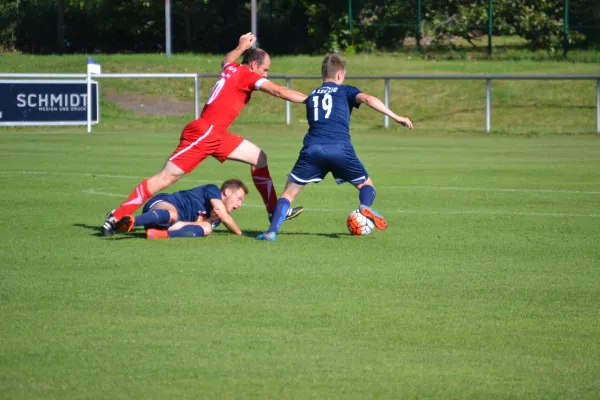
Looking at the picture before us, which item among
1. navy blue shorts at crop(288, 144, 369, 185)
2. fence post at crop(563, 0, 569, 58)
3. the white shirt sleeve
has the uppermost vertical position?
fence post at crop(563, 0, 569, 58)

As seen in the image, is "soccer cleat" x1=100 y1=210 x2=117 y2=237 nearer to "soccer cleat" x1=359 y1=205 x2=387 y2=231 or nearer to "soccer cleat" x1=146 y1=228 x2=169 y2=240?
"soccer cleat" x1=146 y1=228 x2=169 y2=240

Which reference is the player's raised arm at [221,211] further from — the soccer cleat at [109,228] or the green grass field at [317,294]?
the soccer cleat at [109,228]

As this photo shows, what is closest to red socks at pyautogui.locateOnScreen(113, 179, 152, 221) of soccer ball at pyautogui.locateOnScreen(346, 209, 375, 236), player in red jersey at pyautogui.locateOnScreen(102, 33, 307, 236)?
player in red jersey at pyautogui.locateOnScreen(102, 33, 307, 236)

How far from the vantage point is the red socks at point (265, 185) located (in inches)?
436

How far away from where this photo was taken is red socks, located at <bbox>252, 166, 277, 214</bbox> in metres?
11.1

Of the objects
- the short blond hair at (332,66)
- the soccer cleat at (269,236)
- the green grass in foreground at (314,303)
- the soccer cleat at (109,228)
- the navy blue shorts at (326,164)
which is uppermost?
the short blond hair at (332,66)

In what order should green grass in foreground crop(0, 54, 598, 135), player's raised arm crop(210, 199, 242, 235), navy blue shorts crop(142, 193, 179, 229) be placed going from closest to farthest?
→ player's raised arm crop(210, 199, 242, 235), navy blue shorts crop(142, 193, 179, 229), green grass in foreground crop(0, 54, 598, 135)

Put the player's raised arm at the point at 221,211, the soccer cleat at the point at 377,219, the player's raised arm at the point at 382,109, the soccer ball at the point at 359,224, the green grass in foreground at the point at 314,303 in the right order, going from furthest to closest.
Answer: the soccer ball at the point at 359,224 < the player's raised arm at the point at 221,211 < the soccer cleat at the point at 377,219 < the player's raised arm at the point at 382,109 < the green grass in foreground at the point at 314,303

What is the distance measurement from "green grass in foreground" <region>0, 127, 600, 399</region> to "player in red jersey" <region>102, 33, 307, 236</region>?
53 cm

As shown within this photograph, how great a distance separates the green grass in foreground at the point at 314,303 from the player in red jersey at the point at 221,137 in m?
0.53

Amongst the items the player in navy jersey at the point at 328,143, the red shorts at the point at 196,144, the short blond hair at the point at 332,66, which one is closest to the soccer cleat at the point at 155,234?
the red shorts at the point at 196,144

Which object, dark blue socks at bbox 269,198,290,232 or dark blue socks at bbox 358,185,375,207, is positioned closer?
dark blue socks at bbox 269,198,290,232

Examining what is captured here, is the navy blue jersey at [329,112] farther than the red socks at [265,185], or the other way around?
the red socks at [265,185]

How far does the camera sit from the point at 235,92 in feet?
35.5
